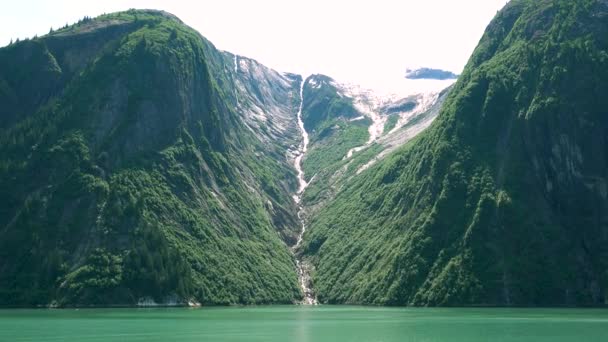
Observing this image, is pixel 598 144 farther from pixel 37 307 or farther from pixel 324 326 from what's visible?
pixel 37 307

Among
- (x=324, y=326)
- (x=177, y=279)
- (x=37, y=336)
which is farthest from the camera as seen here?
(x=177, y=279)

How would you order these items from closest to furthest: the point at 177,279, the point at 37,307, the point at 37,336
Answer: the point at 37,336 < the point at 37,307 < the point at 177,279

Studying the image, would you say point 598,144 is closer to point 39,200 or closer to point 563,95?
point 563,95

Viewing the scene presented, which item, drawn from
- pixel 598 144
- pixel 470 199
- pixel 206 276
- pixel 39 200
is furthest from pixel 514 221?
pixel 39 200

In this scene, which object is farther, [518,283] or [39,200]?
[39,200]

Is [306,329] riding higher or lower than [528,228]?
higher

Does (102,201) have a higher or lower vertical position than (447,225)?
higher

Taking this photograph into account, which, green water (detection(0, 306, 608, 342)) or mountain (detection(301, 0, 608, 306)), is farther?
mountain (detection(301, 0, 608, 306))

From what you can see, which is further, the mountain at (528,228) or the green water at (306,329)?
the mountain at (528,228)

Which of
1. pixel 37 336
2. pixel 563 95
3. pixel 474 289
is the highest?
pixel 563 95

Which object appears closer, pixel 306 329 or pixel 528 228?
pixel 306 329
